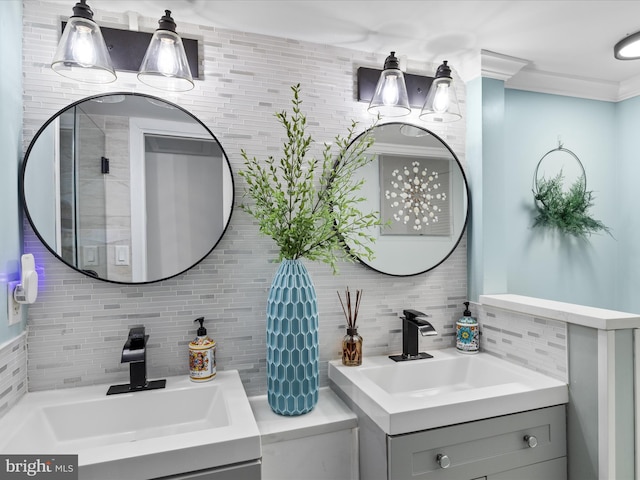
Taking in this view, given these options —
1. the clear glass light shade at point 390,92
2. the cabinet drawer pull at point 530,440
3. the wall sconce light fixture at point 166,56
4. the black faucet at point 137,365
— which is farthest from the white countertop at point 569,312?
the wall sconce light fixture at point 166,56

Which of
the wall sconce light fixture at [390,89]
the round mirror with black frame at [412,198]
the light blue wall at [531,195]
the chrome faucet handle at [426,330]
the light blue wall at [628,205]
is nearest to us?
the chrome faucet handle at [426,330]

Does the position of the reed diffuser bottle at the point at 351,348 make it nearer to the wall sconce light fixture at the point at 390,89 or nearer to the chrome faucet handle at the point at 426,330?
the chrome faucet handle at the point at 426,330

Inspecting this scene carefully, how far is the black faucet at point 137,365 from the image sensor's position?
52.9 inches

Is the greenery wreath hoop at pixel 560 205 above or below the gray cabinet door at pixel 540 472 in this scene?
above

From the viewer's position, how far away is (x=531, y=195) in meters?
2.14

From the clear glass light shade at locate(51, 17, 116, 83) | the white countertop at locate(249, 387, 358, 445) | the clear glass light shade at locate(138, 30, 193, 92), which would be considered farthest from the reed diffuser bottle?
the clear glass light shade at locate(51, 17, 116, 83)

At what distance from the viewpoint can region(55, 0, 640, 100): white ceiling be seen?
1.46m

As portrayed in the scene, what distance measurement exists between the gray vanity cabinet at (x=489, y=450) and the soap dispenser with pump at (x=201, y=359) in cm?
70

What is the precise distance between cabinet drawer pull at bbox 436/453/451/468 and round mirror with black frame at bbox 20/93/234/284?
108 centimetres

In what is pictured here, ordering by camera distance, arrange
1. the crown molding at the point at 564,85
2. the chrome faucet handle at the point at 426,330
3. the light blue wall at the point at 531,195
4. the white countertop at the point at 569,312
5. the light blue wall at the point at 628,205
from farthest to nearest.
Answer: the light blue wall at the point at 628,205
the crown molding at the point at 564,85
the light blue wall at the point at 531,195
the chrome faucet handle at the point at 426,330
the white countertop at the point at 569,312

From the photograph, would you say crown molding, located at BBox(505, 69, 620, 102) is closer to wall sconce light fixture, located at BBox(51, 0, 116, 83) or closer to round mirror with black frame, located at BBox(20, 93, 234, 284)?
round mirror with black frame, located at BBox(20, 93, 234, 284)

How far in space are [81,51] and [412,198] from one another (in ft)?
4.54

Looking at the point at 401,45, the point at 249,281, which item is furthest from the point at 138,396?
the point at 401,45

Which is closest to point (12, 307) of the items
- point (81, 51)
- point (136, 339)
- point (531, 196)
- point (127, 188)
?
point (136, 339)
